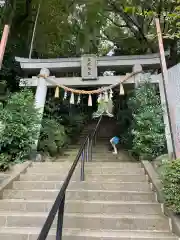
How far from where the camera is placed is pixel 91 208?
183 inches

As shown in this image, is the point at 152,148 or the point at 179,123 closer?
the point at 179,123

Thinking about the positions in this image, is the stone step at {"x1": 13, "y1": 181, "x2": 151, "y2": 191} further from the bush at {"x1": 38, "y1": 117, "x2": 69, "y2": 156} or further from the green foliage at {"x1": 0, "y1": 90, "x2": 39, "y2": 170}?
the bush at {"x1": 38, "y1": 117, "x2": 69, "y2": 156}

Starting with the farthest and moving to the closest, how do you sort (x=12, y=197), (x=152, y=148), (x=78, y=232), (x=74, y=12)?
(x=74, y=12) → (x=152, y=148) → (x=12, y=197) → (x=78, y=232)

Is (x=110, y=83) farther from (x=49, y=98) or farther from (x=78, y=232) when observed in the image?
(x=78, y=232)

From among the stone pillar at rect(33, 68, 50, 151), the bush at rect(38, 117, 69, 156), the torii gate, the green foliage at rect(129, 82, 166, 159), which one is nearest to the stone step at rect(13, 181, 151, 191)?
the green foliage at rect(129, 82, 166, 159)

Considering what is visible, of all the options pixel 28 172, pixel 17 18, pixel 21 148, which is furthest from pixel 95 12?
pixel 28 172

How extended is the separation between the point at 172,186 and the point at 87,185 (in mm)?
2225

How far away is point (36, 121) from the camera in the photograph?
8359mm

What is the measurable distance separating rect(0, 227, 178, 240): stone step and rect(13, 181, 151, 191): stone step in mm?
1649

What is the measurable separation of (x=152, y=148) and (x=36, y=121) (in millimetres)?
3740

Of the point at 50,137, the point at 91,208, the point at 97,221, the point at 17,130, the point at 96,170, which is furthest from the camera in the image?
the point at 50,137

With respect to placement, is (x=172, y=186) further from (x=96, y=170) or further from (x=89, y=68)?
(x=89, y=68)

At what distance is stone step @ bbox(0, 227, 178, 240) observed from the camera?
3.69 meters

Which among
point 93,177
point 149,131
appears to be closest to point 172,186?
point 93,177
